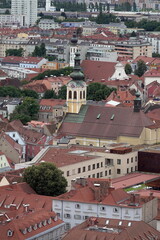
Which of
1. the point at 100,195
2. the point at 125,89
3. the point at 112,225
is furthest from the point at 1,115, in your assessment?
the point at 112,225

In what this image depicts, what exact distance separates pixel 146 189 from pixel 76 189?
5156 mm

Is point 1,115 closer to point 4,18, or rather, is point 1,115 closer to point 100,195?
point 100,195

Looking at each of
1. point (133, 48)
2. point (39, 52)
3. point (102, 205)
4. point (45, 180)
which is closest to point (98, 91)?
point (133, 48)

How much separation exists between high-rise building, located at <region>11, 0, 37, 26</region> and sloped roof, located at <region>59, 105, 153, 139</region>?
120 metres

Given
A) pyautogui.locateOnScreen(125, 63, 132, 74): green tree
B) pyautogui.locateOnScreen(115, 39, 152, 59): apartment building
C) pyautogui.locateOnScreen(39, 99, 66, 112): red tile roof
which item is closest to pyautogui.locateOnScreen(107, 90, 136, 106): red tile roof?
pyautogui.locateOnScreen(39, 99, 66, 112): red tile roof

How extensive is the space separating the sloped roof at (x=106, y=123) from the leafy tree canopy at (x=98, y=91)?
21.7 m

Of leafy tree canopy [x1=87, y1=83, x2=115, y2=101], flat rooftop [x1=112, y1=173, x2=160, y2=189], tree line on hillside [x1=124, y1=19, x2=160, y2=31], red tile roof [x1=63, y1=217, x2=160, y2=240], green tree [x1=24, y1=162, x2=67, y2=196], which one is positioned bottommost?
tree line on hillside [x1=124, y1=19, x2=160, y2=31]

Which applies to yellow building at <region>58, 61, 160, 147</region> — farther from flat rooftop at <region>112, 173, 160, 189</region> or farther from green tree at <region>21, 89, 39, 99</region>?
green tree at <region>21, 89, 39, 99</region>

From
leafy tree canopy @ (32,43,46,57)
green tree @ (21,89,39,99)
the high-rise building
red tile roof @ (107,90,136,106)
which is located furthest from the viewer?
the high-rise building

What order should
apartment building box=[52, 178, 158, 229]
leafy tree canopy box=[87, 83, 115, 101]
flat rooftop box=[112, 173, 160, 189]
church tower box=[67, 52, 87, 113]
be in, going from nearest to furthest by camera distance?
apartment building box=[52, 178, 158, 229], flat rooftop box=[112, 173, 160, 189], church tower box=[67, 52, 87, 113], leafy tree canopy box=[87, 83, 115, 101]

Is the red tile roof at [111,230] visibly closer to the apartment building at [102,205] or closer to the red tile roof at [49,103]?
the apartment building at [102,205]

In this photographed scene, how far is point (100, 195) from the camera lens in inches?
1754

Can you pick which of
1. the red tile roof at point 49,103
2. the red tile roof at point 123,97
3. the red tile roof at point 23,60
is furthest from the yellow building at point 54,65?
the red tile roof at point 49,103

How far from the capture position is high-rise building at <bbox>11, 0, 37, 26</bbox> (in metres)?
186
